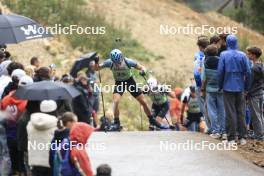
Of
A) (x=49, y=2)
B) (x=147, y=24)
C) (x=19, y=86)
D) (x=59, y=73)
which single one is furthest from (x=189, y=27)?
(x=19, y=86)

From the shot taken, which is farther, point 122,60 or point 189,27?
point 189,27

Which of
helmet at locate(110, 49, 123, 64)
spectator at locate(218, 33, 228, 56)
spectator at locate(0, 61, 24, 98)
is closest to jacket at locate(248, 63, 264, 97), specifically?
spectator at locate(218, 33, 228, 56)

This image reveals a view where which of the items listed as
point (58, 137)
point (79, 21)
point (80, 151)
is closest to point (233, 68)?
point (58, 137)

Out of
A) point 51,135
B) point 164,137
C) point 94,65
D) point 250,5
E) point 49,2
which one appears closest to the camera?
point 51,135

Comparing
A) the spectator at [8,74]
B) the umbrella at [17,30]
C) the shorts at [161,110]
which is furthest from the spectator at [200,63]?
the spectator at [8,74]

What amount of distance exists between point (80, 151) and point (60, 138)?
46cm

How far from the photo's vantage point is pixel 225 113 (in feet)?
46.6

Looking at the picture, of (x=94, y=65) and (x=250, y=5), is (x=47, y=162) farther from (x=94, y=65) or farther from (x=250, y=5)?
(x=250, y=5)

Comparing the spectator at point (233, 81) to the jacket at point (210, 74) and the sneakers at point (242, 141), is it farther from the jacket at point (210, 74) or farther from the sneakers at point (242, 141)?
the jacket at point (210, 74)

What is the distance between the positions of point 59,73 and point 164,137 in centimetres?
994

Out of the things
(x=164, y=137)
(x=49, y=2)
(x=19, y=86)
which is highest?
(x=49, y=2)

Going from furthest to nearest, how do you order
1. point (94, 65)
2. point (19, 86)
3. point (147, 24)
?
point (147, 24)
point (94, 65)
point (19, 86)

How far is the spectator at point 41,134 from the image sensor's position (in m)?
10.4

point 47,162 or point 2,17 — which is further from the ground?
point 2,17
